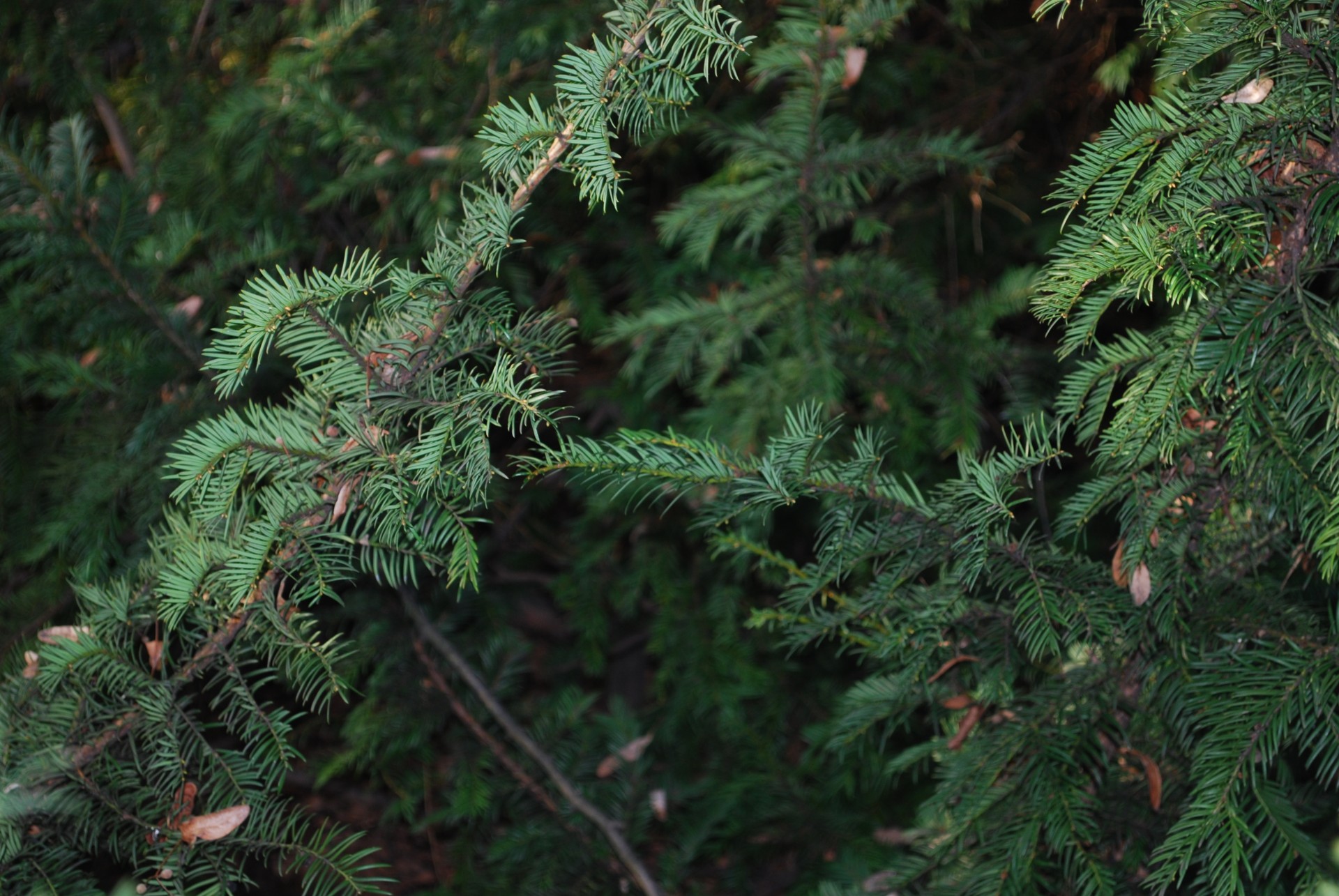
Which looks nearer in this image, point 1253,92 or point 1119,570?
point 1253,92

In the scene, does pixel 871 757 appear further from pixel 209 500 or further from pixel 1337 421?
pixel 209 500

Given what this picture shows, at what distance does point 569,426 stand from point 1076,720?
139 centimetres

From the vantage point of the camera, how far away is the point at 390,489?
83cm

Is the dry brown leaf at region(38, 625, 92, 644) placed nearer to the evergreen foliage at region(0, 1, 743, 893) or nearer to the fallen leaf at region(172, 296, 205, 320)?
the evergreen foliage at region(0, 1, 743, 893)

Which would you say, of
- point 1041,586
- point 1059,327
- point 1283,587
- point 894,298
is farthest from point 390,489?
point 1059,327

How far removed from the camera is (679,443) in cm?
92

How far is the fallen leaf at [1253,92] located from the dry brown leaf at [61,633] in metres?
1.26

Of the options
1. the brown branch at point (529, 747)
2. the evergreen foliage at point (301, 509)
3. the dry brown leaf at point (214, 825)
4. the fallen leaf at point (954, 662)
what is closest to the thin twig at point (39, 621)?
the brown branch at point (529, 747)

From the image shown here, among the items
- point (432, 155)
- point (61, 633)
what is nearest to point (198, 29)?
point (432, 155)

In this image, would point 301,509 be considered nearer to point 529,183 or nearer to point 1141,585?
point 529,183

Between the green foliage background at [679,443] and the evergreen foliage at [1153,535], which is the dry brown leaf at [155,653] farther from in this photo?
the evergreen foliage at [1153,535]

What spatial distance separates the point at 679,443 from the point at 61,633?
699 millimetres

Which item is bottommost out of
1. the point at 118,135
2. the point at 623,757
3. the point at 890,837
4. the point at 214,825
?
the point at 890,837

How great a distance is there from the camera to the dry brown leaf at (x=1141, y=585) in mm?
965
